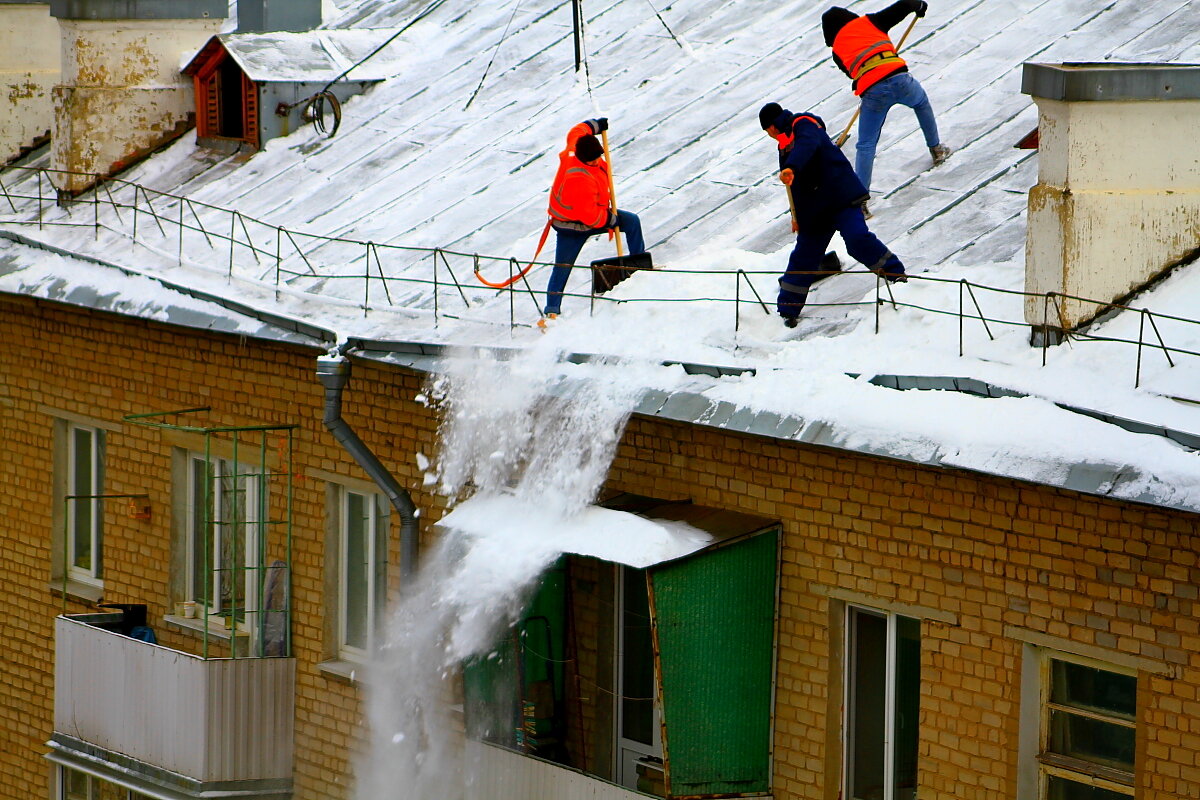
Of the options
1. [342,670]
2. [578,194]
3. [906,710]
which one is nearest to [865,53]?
[578,194]

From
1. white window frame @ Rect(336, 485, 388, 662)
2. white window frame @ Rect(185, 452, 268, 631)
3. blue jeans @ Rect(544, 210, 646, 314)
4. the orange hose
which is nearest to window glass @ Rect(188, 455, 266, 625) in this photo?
white window frame @ Rect(185, 452, 268, 631)

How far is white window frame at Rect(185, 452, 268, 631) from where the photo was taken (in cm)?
1400

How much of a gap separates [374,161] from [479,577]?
17.5ft

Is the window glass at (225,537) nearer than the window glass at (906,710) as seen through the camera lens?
No

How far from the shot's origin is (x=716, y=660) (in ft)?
34.6

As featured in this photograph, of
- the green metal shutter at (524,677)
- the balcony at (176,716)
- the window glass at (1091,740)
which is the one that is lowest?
the balcony at (176,716)

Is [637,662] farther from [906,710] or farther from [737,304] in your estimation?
[737,304]

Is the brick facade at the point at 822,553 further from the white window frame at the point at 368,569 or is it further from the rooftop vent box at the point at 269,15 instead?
the rooftop vent box at the point at 269,15

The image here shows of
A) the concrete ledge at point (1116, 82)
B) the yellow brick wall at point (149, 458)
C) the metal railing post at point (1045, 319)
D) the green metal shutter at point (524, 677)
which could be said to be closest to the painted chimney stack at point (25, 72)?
the yellow brick wall at point (149, 458)

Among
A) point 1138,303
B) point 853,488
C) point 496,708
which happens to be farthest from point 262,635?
point 1138,303

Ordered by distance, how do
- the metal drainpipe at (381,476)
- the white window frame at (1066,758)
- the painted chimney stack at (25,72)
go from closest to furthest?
the white window frame at (1066,758), the metal drainpipe at (381,476), the painted chimney stack at (25,72)

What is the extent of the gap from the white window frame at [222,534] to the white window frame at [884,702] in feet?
15.6

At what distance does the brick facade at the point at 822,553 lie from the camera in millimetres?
9008

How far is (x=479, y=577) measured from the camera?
443 inches
